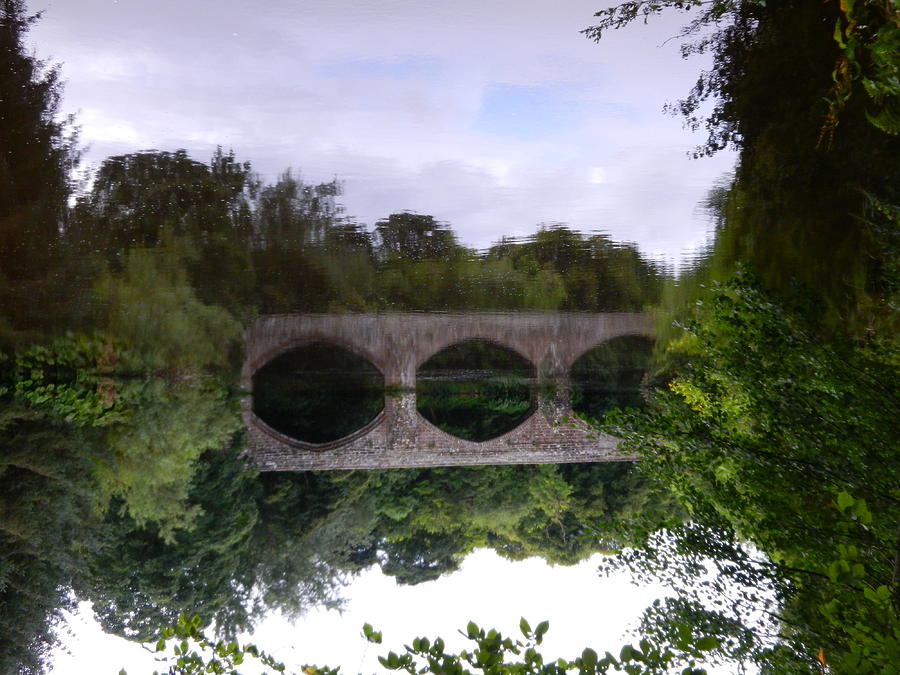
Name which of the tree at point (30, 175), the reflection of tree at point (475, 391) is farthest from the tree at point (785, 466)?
the tree at point (30, 175)

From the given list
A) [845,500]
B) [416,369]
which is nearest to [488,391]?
[416,369]

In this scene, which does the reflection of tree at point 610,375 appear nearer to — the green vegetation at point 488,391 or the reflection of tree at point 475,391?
the green vegetation at point 488,391

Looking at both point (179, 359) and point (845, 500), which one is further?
Answer: point (179, 359)

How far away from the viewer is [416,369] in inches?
220

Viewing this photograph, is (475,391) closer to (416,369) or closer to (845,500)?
(416,369)

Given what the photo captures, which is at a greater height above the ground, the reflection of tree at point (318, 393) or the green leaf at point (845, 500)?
the green leaf at point (845, 500)

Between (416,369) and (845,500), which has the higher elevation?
(845,500)

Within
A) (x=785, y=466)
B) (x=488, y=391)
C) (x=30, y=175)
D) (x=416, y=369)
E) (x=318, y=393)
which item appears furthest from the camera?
(x=488, y=391)

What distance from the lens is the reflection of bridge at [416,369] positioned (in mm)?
4781

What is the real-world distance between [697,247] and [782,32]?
1.27 m

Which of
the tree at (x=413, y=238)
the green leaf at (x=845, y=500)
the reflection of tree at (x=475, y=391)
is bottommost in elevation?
the reflection of tree at (x=475, y=391)

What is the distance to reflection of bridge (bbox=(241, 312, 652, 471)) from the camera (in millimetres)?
4781

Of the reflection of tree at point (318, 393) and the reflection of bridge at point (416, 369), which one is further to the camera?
the reflection of tree at point (318, 393)

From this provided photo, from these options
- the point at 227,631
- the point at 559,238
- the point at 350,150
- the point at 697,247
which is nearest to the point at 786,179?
the point at 697,247
